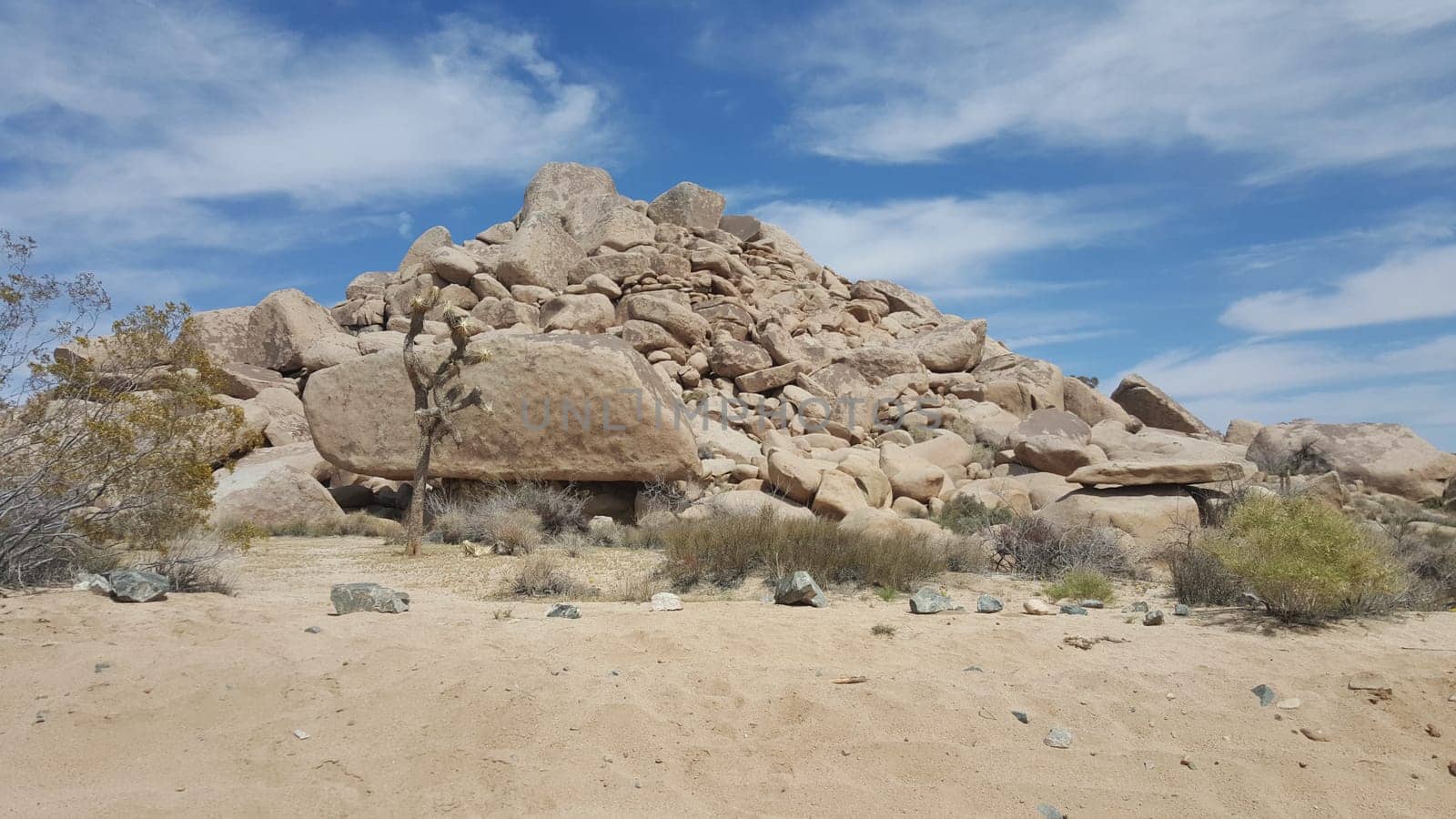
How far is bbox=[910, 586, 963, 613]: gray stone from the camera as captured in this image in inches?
233

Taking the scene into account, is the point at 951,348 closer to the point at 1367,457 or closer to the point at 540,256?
the point at 1367,457

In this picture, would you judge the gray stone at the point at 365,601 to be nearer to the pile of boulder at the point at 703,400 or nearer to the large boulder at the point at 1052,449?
the pile of boulder at the point at 703,400

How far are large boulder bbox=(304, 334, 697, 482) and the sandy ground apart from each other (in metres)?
5.93

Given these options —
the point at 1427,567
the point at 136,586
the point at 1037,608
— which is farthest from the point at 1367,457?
the point at 136,586

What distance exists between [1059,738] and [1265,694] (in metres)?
1.23

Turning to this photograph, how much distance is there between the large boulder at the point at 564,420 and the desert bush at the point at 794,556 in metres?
3.52

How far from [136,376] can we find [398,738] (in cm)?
463

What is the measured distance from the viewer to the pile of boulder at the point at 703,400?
37.3 feet

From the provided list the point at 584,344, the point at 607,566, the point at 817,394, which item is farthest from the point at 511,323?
the point at 607,566

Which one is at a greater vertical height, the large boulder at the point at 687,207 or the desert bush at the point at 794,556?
the large boulder at the point at 687,207

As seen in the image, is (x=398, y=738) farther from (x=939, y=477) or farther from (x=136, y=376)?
(x=939, y=477)

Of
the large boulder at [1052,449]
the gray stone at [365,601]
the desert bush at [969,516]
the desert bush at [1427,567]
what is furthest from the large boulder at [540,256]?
the desert bush at [1427,567]

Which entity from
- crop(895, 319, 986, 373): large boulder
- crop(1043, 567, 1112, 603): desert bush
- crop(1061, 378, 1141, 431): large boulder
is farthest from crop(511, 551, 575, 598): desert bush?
crop(1061, 378, 1141, 431): large boulder

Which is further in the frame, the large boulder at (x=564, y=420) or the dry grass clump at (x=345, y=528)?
the large boulder at (x=564, y=420)
